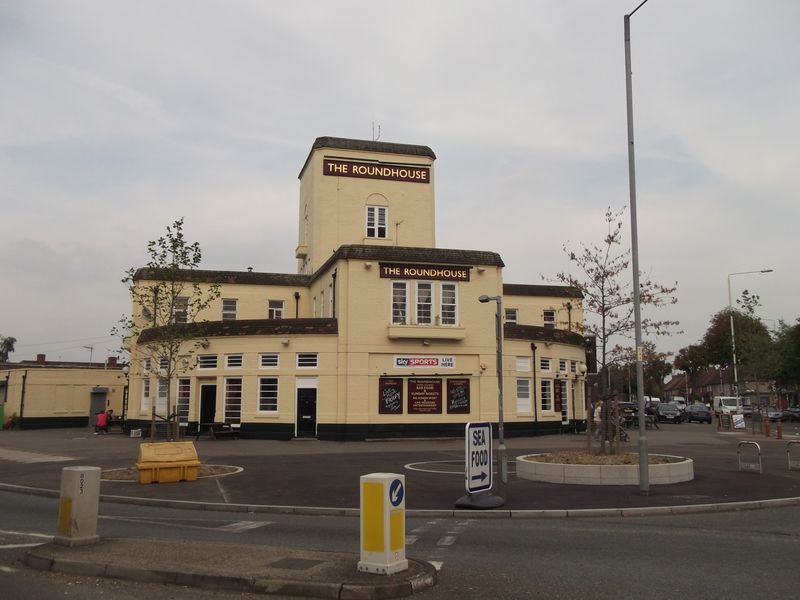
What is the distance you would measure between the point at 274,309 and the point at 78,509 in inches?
1263

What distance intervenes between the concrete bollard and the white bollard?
357 cm

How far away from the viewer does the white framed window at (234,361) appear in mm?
32125

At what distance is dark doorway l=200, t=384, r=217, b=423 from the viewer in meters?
32.9

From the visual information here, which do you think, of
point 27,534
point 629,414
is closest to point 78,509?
point 27,534

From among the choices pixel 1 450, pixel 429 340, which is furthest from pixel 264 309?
pixel 1 450

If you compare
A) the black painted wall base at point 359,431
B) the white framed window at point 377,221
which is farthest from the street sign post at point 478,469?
the white framed window at point 377,221

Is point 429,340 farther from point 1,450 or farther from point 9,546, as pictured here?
point 9,546

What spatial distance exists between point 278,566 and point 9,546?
4.03m

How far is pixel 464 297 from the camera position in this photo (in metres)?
32.5

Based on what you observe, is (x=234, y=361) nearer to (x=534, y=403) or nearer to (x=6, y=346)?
(x=534, y=403)

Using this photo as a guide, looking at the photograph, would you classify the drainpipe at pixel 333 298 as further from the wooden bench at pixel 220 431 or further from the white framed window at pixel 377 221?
the white framed window at pixel 377 221

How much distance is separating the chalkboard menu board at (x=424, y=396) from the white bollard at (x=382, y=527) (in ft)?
78.3

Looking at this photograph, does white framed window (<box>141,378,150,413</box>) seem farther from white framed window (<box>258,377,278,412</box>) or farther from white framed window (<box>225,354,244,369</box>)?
white framed window (<box>258,377,278,412</box>)

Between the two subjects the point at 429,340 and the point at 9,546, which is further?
the point at 429,340
